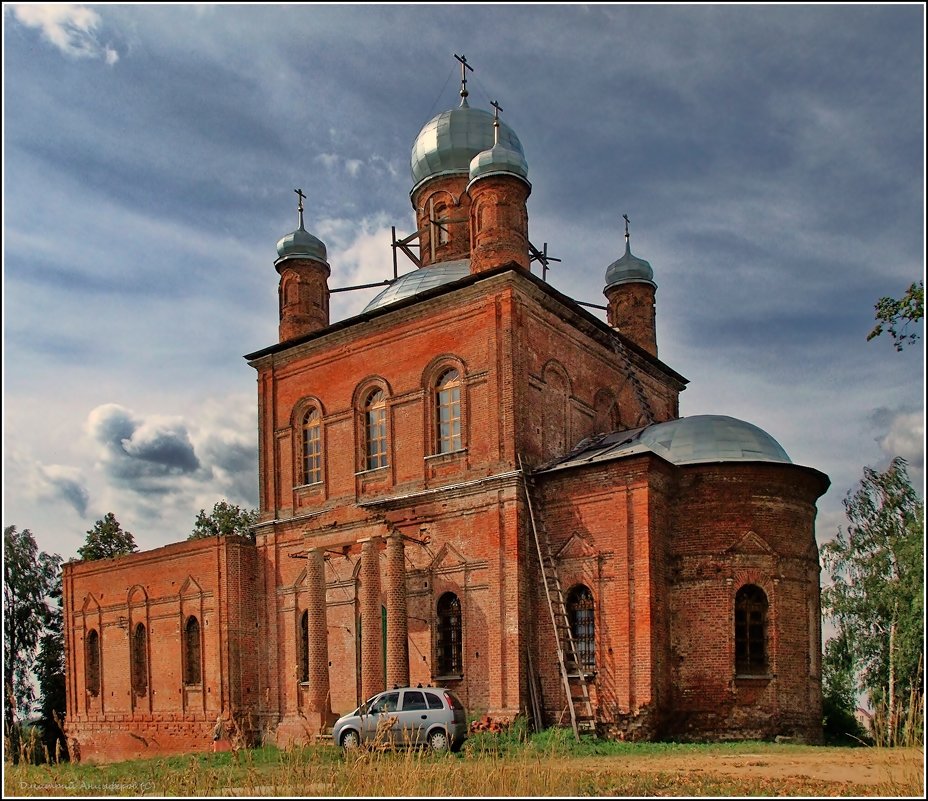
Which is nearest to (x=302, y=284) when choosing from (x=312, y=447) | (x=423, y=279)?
(x=423, y=279)

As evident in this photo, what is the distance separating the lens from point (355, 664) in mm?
19203

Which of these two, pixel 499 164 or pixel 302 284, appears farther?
pixel 302 284

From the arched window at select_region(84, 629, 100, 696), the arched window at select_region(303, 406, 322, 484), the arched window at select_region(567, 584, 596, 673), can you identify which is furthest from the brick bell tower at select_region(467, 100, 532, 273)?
the arched window at select_region(84, 629, 100, 696)

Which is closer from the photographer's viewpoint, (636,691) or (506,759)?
(506,759)

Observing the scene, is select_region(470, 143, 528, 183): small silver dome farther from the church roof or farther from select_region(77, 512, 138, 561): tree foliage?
select_region(77, 512, 138, 561): tree foliage

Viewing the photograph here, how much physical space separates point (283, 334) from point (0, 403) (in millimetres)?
14165

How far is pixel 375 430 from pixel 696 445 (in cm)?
648

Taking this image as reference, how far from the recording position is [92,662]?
25.1 meters

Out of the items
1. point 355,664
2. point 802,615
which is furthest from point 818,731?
point 355,664

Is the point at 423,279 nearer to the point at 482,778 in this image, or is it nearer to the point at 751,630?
the point at 751,630

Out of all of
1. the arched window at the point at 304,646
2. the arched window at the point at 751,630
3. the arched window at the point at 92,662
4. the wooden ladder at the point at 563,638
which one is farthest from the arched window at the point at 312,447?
the arched window at the point at 751,630

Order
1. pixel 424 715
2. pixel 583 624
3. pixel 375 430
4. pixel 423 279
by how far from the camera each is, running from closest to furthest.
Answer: pixel 424 715 < pixel 583 624 < pixel 375 430 < pixel 423 279

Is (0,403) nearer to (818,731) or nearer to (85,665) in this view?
(818,731)

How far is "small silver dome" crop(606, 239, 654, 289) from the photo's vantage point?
24.2 metres
